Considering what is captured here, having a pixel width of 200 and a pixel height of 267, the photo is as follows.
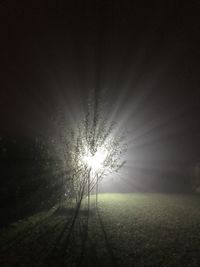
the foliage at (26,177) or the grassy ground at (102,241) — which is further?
the foliage at (26,177)

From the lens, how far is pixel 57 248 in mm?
15273

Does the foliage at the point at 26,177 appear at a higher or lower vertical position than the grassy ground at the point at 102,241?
higher

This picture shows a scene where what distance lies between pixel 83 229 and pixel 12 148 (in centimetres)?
1332

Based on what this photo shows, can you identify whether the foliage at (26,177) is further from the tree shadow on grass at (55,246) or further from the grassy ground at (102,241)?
the tree shadow on grass at (55,246)

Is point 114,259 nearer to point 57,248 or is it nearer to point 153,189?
point 57,248

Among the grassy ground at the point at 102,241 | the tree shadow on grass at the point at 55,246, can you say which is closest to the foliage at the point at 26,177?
the grassy ground at the point at 102,241

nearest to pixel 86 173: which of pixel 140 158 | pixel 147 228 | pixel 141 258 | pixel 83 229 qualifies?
pixel 83 229

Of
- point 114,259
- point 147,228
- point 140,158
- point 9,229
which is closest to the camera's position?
point 114,259

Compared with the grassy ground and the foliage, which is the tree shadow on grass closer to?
the grassy ground

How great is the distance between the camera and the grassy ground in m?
13.8

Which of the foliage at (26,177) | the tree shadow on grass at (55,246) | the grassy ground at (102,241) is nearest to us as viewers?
the tree shadow on grass at (55,246)

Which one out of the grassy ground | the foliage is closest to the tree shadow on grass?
the grassy ground

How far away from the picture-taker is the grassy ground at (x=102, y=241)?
13755 mm

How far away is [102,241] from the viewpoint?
55.4ft
